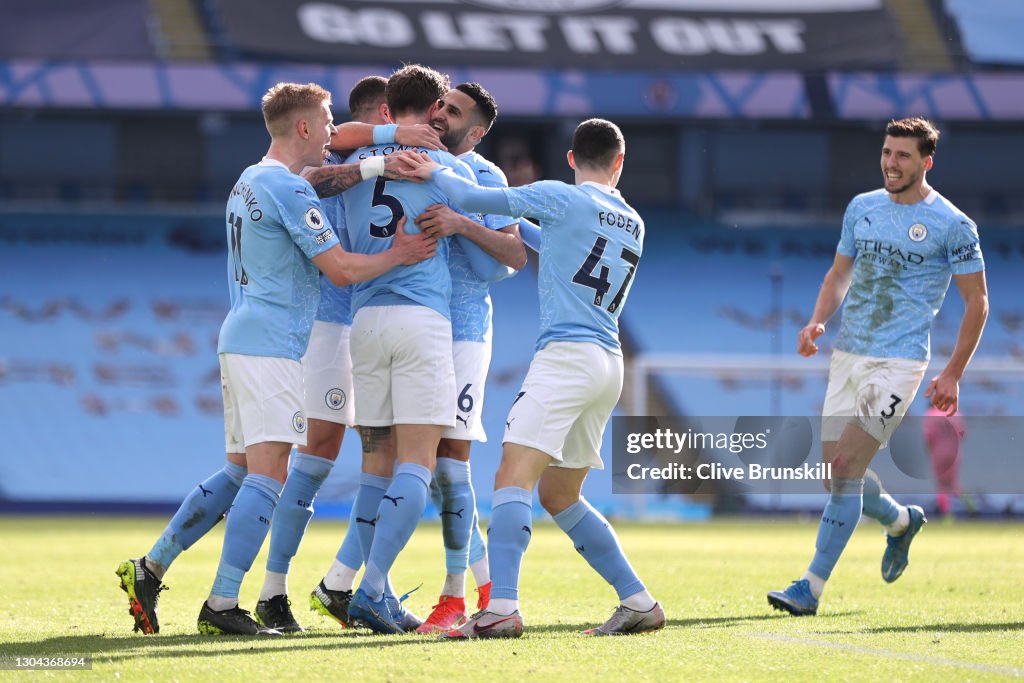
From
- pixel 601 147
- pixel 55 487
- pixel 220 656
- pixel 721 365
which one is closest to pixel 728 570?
pixel 601 147

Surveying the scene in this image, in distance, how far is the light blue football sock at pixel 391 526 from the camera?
5387mm

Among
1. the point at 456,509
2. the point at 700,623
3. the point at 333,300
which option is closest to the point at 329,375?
the point at 333,300

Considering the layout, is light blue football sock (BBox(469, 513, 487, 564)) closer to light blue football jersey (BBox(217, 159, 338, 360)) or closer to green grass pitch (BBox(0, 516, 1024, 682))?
green grass pitch (BBox(0, 516, 1024, 682))

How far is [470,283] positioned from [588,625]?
1.59 metres

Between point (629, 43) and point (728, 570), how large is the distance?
52.1 ft

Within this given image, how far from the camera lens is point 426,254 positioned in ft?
18.5

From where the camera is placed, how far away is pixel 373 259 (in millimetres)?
5539

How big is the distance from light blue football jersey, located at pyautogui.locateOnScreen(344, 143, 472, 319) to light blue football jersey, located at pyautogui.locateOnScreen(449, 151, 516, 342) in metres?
0.12

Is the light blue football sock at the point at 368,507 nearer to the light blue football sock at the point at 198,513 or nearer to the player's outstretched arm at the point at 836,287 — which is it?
the light blue football sock at the point at 198,513

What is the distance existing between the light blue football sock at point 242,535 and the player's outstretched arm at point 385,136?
152 centimetres

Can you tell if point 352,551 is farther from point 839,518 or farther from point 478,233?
point 839,518

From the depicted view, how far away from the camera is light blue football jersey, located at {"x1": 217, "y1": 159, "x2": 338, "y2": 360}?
5492 millimetres

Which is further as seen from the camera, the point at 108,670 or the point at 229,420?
the point at 229,420

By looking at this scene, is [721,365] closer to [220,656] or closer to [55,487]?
[55,487]
